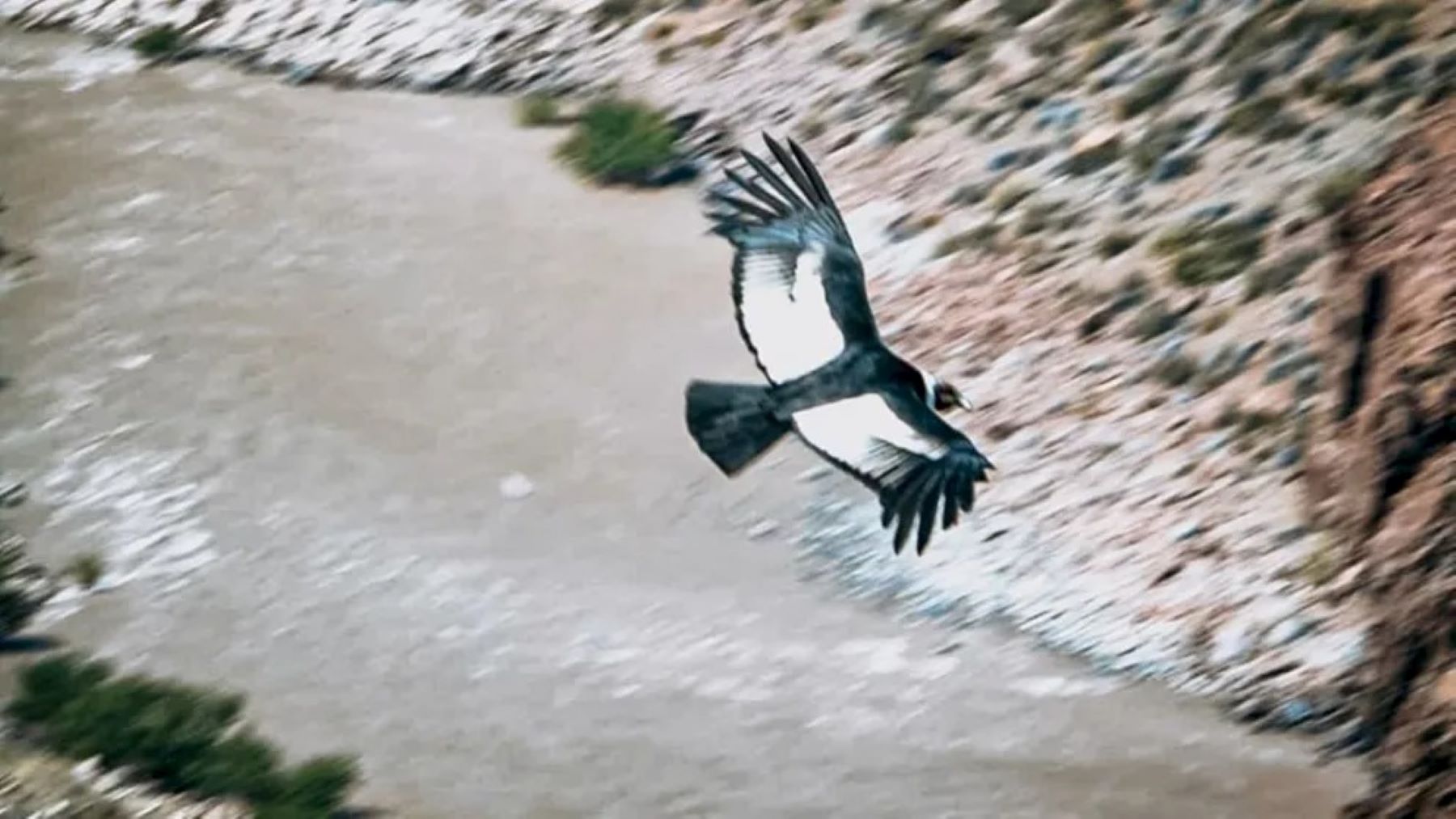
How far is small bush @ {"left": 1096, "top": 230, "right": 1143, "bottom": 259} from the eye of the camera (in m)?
24.3

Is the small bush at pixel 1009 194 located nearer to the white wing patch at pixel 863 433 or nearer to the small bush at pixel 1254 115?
the small bush at pixel 1254 115

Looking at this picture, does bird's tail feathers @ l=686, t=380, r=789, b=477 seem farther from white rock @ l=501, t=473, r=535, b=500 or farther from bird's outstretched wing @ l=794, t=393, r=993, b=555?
white rock @ l=501, t=473, r=535, b=500

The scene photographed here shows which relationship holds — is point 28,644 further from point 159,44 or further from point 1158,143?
point 159,44

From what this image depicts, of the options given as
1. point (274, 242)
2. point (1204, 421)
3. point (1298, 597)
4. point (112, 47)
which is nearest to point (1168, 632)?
point (1298, 597)

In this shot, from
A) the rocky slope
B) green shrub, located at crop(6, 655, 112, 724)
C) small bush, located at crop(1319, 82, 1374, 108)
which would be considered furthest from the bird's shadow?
small bush, located at crop(1319, 82, 1374, 108)

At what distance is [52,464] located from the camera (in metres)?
23.7

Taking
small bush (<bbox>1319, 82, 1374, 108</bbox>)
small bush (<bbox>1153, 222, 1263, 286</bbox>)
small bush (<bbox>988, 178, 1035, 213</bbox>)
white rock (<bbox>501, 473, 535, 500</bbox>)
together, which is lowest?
small bush (<bbox>1153, 222, 1263, 286</bbox>)

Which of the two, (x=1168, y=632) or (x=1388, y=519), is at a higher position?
(x=1388, y=519)

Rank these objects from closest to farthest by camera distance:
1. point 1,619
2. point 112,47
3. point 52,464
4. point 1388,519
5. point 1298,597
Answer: point 1388,519 < point 1298,597 < point 1,619 < point 52,464 < point 112,47

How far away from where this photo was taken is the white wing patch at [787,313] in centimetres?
1434

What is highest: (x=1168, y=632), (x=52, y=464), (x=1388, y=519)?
(x=1388, y=519)

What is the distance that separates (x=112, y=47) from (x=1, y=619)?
1321 cm

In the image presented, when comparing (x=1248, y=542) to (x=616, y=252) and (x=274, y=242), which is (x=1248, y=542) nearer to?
(x=616, y=252)

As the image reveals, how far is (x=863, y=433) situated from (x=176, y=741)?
627 cm
